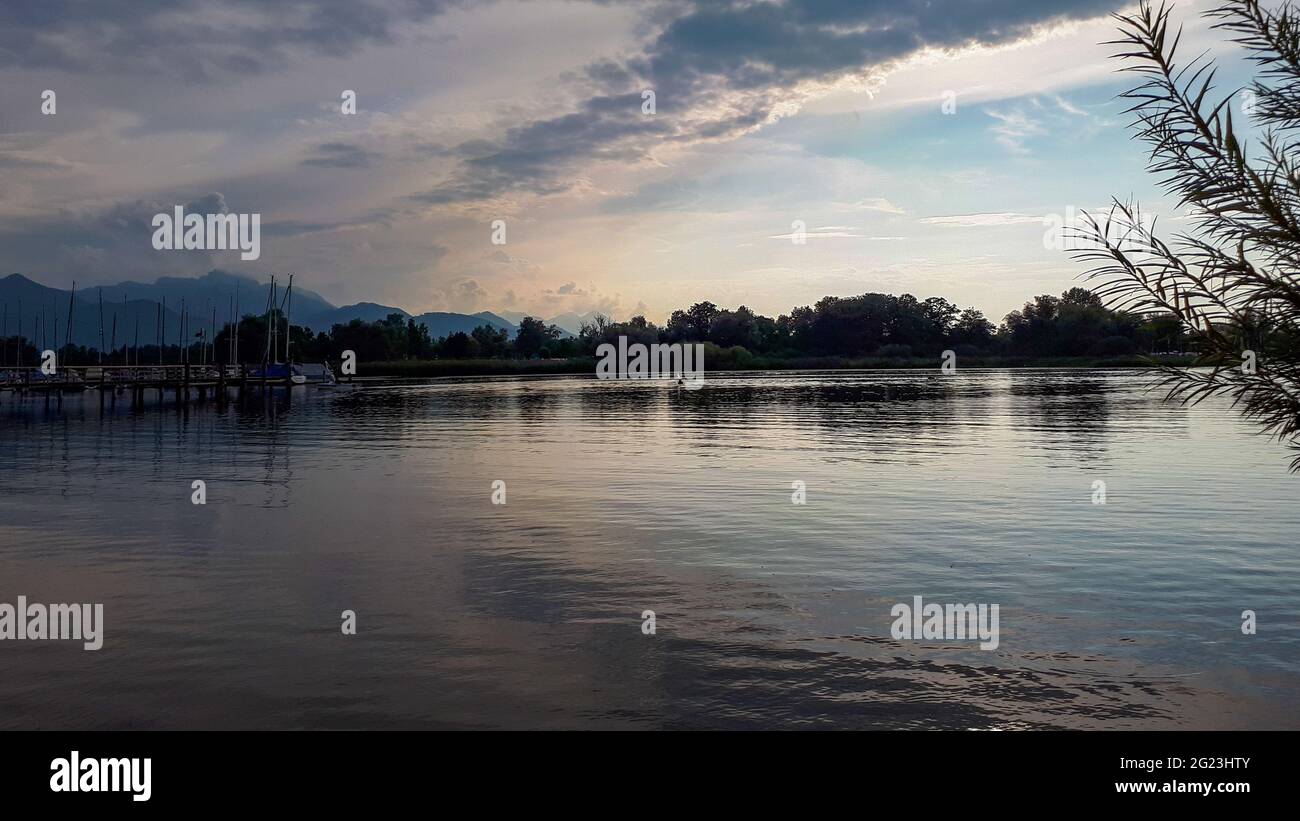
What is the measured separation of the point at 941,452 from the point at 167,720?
87.5ft

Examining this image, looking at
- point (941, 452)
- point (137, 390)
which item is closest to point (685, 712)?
point (941, 452)

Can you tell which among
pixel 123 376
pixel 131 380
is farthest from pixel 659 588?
pixel 123 376

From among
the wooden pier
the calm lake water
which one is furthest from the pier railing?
the calm lake water

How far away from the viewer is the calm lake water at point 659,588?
840 centimetres

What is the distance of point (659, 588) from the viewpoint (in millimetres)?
12797

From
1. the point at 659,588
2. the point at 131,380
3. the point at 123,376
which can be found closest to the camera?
the point at 659,588

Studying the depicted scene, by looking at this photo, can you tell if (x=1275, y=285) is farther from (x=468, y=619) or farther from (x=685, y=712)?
(x=468, y=619)

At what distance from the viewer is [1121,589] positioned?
12469 millimetres

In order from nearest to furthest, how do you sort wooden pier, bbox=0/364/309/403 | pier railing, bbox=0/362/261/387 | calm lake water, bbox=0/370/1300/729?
calm lake water, bbox=0/370/1300/729 → wooden pier, bbox=0/364/309/403 → pier railing, bbox=0/362/261/387

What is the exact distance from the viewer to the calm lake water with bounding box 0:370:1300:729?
8.40m

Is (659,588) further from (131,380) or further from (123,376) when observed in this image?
(123,376)

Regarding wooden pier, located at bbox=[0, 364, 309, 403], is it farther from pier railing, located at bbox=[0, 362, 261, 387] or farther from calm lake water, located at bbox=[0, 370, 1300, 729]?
calm lake water, located at bbox=[0, 370, 1300, 729]

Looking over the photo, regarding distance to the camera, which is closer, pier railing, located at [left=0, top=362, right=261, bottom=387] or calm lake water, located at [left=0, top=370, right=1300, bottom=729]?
calm lake water, located at [left=0, top=370, right=1300, bottom=729]

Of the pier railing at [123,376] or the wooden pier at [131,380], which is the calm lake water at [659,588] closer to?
the wooden pier at [131,380]
